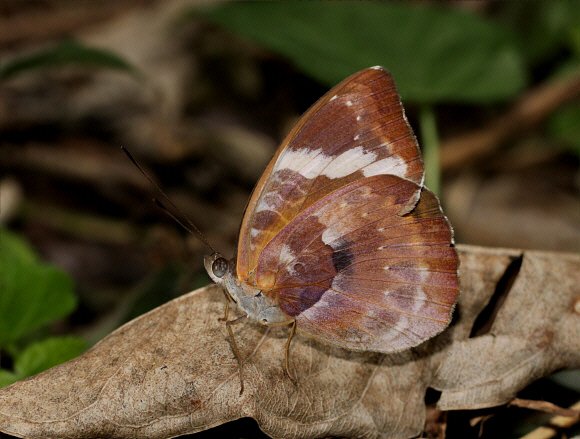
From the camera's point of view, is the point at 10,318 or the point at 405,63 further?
the point at 405,63

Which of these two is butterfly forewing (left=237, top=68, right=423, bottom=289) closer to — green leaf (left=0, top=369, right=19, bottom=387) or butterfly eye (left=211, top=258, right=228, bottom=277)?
butterfly eye (left=211, top=258, right=228, bottom=277)

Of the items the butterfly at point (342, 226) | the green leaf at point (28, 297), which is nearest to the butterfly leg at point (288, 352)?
the butterfly at point (342, 226)

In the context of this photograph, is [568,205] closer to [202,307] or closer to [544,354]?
[544,354]

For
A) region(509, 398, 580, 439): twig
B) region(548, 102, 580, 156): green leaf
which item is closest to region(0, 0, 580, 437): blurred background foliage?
region(548, 102, 580, 156): green leaf

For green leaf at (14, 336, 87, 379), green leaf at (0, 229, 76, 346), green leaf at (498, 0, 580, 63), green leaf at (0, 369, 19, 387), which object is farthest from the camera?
green leaf at (498, 0, 580, 63)

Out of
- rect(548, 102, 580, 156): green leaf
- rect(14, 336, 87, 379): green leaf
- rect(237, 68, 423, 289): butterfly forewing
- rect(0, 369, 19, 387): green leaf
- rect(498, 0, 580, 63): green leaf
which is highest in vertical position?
rect(498, 0, 580, 63): green leaf

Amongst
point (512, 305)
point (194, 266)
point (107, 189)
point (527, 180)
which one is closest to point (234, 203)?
point (107, 189)
